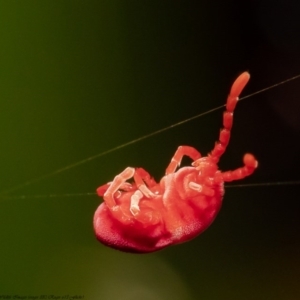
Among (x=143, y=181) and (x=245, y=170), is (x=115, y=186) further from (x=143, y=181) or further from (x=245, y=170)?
(x=245, y=170)

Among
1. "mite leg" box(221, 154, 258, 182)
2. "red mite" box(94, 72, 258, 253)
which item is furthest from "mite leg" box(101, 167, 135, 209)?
"mite leg" box(221, 154, 258, 182)

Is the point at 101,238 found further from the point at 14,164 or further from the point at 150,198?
the point at 14,164

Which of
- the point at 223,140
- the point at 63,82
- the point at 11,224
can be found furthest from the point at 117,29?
the point at 223,140

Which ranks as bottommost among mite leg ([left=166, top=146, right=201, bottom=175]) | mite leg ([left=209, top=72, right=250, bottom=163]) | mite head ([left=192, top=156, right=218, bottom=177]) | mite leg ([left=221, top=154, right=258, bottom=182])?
mite leg ([left=221, top=154, right=258, bottom=182])

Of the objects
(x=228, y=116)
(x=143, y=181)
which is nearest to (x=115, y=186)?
(x=143, y=181)

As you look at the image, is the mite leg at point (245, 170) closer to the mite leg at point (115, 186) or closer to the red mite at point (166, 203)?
the red mite at point (166, 203)

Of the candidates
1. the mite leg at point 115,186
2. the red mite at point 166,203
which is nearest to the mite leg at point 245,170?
the red mite at point 166,203

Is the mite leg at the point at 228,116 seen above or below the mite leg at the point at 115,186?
below

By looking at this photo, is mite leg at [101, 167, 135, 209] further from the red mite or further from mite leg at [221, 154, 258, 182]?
mite leg at [221, 154, 258, 182]

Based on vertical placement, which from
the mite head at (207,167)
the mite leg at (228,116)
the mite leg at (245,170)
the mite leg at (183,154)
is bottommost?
the mite leg at (245,170)
